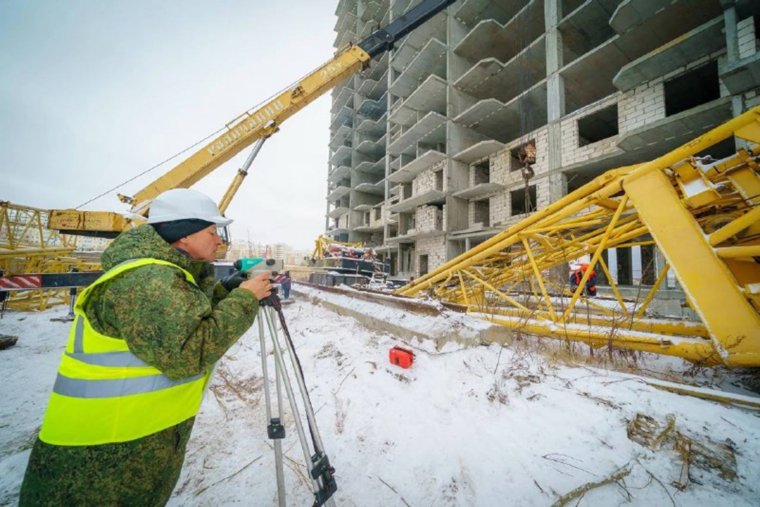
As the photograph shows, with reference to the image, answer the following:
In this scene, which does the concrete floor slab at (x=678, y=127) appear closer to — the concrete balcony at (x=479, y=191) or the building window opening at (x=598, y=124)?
the building window opening at (x=598, y=124)

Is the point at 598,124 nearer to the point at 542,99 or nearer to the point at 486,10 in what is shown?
the point at 542,99

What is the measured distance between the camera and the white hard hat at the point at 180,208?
1.32 meters

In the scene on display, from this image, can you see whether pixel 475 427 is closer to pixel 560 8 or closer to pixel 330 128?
pixel 560 8

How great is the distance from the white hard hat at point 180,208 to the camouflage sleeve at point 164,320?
0.34 metres

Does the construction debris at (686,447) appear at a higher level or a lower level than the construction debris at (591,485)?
higher

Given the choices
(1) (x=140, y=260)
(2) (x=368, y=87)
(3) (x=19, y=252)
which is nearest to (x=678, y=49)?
(1) (x=140, y=260)

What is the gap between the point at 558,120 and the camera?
38.2 ft

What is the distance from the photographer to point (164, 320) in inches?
39.6

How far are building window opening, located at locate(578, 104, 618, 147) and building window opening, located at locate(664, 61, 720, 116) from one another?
5.66 feet

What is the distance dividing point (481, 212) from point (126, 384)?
683 inches

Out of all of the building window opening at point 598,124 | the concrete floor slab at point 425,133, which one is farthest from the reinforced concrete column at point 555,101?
the concrete floor slab at point 425,133

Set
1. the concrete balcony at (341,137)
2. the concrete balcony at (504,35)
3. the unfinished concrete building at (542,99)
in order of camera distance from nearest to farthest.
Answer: the unfinished concrete building at (542,99) < the concrete balcony at (504,35) < the concrete balcony at (341,137)

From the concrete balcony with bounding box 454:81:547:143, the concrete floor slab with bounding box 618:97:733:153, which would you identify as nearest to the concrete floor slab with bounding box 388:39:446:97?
the concrete balcony with bounding box 454:81:547:143

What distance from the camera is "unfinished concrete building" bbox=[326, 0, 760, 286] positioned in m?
8.15
